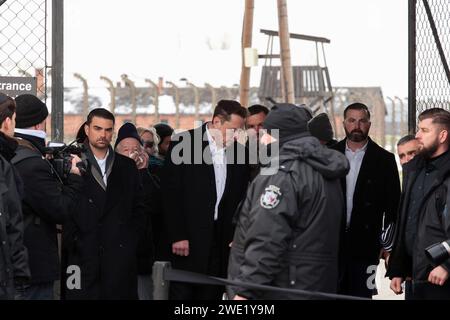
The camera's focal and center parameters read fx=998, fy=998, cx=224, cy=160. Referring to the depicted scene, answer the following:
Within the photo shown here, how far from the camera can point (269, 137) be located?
5.54 metres

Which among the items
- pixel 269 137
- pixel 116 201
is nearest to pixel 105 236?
pixel 116 201

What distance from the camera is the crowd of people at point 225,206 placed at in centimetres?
523

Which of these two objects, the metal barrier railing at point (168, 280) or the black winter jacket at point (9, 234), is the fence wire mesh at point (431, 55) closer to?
the metal barrier railing at point (168, 280)

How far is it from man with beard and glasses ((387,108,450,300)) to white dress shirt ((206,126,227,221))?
1.43 meters

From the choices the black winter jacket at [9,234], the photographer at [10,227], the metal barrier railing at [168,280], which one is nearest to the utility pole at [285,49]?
the photographer at [10,227]

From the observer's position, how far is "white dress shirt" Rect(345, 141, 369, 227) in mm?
7344

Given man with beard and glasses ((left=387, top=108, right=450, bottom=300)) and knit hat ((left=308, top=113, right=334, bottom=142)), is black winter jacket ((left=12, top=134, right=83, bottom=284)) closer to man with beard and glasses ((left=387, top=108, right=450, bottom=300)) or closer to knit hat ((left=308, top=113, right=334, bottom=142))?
man with beard and glasses ((left=387, top=108, right=450, bottom=300))

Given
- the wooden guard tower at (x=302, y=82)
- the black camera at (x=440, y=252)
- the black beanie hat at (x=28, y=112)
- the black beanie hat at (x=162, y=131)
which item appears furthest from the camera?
the wooden guard tower at (x=302, y=82)

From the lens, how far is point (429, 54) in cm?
840

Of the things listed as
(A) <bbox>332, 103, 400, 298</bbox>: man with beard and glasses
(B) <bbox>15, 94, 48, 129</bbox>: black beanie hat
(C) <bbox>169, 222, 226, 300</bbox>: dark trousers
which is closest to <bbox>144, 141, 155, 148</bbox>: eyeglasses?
(C) <bbox>169, 222, 226, 300</bbox>: dark trousers

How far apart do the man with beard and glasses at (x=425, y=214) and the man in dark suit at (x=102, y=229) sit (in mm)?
1926

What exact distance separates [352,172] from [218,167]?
1011 mm
